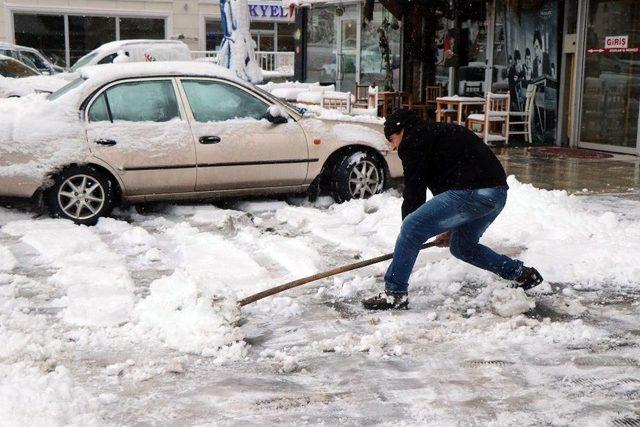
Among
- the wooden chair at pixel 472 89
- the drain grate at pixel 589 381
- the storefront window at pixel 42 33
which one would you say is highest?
the storefront window at pixel 42 33

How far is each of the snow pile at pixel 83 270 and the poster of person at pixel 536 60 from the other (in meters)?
9.65

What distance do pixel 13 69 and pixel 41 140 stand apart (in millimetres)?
11478

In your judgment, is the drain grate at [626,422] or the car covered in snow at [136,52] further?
the car covered in snow at [136,52]

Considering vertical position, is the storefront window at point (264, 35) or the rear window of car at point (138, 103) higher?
the storefront window at point (264, 35)

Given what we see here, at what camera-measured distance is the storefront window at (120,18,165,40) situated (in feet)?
108

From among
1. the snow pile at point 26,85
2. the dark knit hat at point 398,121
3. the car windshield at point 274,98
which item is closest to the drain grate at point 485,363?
the dark knit hat at point 398,121

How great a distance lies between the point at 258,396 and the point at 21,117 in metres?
5.16

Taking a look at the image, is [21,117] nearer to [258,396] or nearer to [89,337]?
[89,337]

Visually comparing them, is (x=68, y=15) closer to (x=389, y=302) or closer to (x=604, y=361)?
(x=389, y=302)

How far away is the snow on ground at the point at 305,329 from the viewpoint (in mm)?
4059

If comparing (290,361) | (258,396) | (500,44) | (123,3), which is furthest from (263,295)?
(123,3)

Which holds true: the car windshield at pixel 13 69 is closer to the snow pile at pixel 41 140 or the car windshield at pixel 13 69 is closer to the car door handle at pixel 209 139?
the snow pile at pixel 41 140

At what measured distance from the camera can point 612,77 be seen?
531 inches

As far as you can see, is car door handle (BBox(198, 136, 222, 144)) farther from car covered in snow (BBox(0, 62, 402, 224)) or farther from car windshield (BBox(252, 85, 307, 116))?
car windshield (BBox(252, 85, 307, 116))
